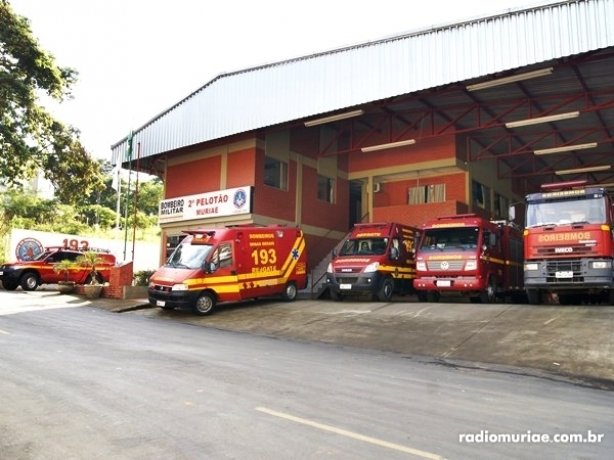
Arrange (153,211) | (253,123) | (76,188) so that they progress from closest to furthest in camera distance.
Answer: (253,123), (76,188), (153,211)

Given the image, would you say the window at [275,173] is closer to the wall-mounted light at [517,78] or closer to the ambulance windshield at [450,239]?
the ambulance windshield at [450,239]

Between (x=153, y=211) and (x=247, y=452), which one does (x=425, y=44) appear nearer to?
(x=247, y=452)

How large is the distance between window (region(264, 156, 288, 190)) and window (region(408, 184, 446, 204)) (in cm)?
647

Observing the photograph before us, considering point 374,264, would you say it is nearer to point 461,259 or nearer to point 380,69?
point 461,259

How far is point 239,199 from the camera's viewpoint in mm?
21969

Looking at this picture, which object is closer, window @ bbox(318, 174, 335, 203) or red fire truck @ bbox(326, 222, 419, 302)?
red fire truck @ bbox(326, 222, 419, 302)

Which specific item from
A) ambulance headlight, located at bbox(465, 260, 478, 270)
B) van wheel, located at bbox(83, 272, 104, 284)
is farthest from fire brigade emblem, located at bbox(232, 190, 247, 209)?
ambulance headlight, located at bbox(465, 260, 478, 270)

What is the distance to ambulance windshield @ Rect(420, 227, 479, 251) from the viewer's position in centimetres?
1675

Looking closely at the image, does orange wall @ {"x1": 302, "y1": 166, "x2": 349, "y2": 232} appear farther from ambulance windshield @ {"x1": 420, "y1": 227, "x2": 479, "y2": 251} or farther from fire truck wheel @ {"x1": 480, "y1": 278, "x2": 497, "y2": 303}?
fire truck wheel @ {"x1": 480, "y1": 278, "x2": 497, "y2": 303}

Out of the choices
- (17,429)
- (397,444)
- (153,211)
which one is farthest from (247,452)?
(153,211)

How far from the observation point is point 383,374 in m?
7.77

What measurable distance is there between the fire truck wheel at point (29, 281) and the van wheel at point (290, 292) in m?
11.2

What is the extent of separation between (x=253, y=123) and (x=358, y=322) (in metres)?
9.78

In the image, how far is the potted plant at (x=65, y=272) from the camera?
21.8 m
